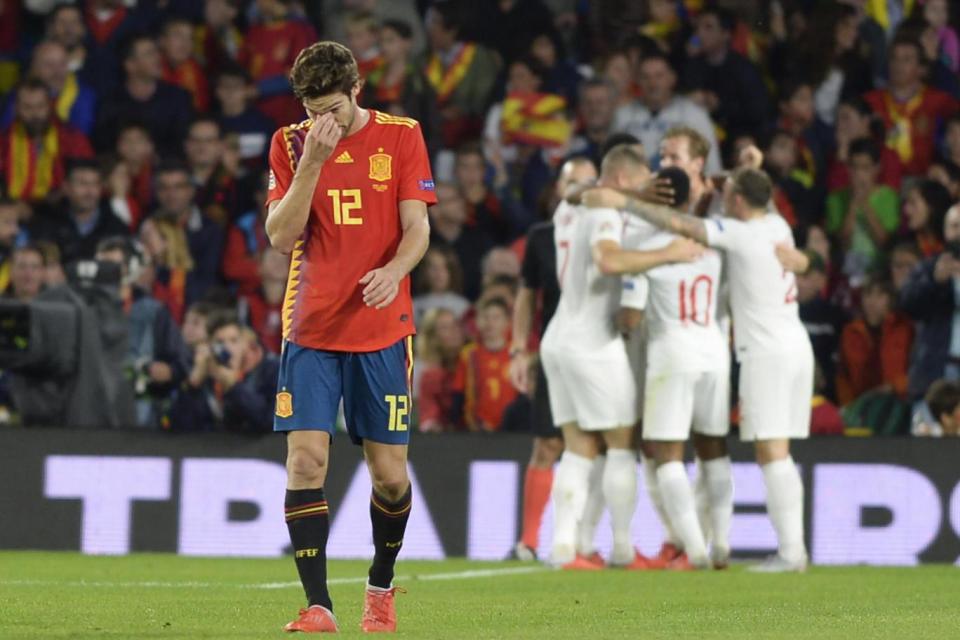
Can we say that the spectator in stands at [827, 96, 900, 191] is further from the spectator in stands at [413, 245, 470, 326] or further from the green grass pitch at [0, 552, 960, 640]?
the green grass pitch at [0, 552, 960, 640]

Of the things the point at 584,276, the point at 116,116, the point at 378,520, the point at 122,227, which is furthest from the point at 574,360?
the point at 116,116

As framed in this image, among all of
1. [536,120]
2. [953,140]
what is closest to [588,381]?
[536,120]

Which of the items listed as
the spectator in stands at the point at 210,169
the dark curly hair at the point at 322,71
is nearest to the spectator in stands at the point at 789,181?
the spectator in stands at the point at 210,169

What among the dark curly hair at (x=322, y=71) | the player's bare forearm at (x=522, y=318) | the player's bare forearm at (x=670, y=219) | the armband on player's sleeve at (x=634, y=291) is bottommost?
the player's bare forearm at (x=522, y=318)

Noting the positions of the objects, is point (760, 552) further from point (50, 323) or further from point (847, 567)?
point (50, 323)

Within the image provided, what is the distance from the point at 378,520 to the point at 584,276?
4.08 m

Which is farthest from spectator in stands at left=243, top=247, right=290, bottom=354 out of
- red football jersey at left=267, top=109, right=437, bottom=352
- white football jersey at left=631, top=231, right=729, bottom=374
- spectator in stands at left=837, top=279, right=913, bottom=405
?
red football jersey at left=267, top=109, right=437, bottom=352

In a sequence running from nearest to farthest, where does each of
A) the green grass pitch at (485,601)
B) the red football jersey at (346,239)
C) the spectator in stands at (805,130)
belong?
the red football jersey at (346,239), the green grass pitch at (485,601), the spectator in stands at (805,130)

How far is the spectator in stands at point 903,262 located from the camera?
1395 cm

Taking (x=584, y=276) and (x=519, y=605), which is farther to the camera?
(x=584, y=276)

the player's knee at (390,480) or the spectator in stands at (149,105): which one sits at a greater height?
the spectator in stands at (149,105)

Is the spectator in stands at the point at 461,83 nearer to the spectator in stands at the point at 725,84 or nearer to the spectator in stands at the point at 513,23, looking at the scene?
the spectator in stands at the point at 513,23

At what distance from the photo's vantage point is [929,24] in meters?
16.3

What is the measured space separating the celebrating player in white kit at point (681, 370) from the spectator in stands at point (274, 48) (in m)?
6.40
